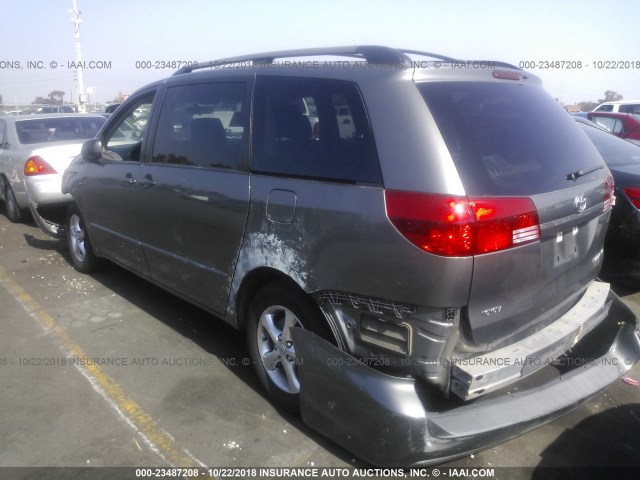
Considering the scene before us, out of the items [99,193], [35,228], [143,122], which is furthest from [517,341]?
[35,228]

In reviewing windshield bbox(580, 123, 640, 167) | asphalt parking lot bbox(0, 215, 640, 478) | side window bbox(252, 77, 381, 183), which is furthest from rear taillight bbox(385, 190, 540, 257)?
windshield bbox(580, 123, 640, 167)

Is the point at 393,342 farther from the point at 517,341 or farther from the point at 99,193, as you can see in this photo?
the point at 99,193

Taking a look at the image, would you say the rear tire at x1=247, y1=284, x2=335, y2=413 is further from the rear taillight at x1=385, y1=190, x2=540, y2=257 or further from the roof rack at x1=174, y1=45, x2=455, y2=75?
the roof rack at x1=174, y1=45, x2=455, y2=75

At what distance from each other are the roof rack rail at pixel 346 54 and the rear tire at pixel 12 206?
212 inches

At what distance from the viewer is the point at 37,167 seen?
6.64 meters

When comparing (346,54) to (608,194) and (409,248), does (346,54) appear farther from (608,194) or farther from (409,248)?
(608,194)

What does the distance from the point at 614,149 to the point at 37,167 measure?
6.57 meters

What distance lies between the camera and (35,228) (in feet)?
25.1

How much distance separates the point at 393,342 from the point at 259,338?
3.38ft

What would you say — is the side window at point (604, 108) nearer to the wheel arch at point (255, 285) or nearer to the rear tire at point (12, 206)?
the rear tire at point (12, 206)

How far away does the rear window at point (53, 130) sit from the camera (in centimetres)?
736

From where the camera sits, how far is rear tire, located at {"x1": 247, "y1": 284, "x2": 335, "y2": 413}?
A: 2.69 metres

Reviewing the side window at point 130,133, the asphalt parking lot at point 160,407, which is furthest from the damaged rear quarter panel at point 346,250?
the side window at point 130,133

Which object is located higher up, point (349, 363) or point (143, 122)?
point (143, 122)
